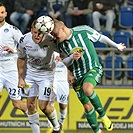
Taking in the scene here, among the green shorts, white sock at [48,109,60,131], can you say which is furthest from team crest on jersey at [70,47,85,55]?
white sock at [48,109,60,131]

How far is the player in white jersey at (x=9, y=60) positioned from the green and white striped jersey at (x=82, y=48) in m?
1.55

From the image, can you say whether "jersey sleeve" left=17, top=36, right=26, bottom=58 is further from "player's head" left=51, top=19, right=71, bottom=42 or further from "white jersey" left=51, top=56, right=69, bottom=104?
"white jersey" left=51, top=56, right=69, bottom=104

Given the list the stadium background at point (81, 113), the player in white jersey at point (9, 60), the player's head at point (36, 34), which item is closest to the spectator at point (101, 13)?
→ the stadium background at point (81, 113)

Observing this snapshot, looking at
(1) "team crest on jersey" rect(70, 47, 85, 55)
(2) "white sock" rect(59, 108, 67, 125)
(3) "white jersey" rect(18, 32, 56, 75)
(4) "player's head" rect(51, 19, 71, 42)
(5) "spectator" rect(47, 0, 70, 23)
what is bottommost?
Answer: (2) "white sock" rect(59, 108, 67, 125)

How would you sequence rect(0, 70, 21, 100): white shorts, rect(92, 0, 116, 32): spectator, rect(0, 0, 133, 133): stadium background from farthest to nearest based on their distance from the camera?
1. rect(92, 0, 116, 32): spectator
2. rect(0, 0, 133, 133): stadium background
3. rect(0, 70, 21, 100): white shorts

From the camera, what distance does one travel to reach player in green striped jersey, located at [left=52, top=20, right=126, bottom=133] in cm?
1094

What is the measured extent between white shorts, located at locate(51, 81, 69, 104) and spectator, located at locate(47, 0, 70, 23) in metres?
3.23

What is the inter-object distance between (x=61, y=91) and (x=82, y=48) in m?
2.79

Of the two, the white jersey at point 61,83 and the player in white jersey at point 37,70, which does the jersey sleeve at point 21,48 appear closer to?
the player in white jersey at point 37,70

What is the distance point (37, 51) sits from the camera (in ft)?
38.0

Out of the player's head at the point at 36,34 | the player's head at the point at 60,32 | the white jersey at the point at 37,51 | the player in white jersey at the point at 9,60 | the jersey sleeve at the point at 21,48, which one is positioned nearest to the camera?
the player's head at the point at 60,32

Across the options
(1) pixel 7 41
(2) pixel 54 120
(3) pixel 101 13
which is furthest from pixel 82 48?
(3) pixel 101 13

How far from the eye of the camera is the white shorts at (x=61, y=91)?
13.6m

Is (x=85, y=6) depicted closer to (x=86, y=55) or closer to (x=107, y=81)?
(x=107, y=81)
